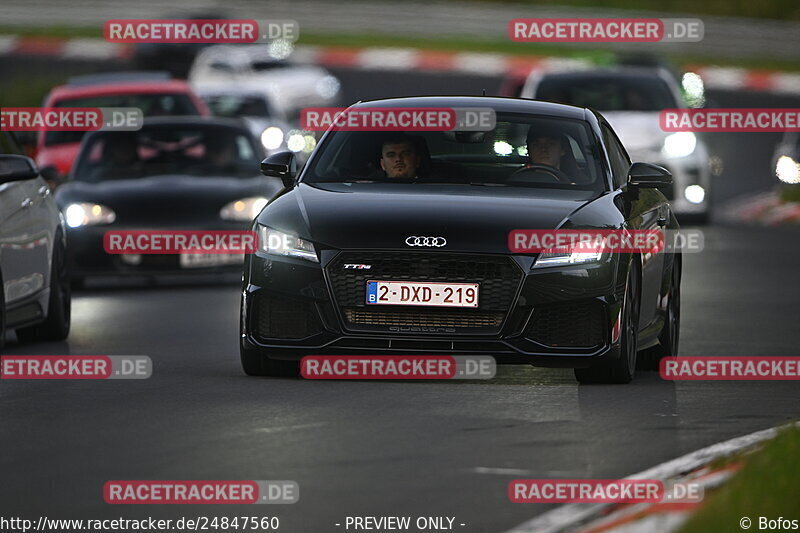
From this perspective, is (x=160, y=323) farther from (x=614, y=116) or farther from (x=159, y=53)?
(x=159, y=53)

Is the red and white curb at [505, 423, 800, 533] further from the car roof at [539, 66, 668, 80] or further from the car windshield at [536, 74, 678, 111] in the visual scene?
the car roof at [539, 66, 668, 80]

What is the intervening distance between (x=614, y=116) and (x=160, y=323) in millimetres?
10538

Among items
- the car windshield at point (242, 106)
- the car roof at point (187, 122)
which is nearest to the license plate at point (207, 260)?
the car roof at point (187, 122)

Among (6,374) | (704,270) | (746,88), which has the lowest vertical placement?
(746,88)

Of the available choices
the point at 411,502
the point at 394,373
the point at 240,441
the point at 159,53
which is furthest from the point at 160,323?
the point at 159,53

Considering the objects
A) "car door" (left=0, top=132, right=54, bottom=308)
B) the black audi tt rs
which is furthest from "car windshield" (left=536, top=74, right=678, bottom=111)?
the black audi tt rs

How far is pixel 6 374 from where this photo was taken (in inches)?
462

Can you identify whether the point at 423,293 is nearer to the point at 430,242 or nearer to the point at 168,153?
the point at 430,242

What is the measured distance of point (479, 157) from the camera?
38.7ft

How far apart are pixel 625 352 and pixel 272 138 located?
18948mm

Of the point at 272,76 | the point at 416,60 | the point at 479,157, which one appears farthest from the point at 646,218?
the point at 416,60

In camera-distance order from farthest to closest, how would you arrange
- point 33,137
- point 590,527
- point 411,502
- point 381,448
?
point 33,137
point 381,448
point 411,502
point 590,527

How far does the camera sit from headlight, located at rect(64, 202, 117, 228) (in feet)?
60.1

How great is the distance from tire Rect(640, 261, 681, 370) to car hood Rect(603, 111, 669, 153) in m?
11.7
